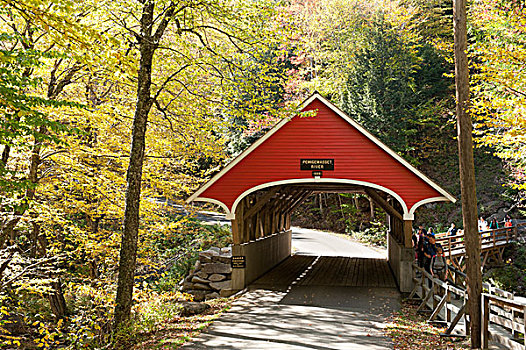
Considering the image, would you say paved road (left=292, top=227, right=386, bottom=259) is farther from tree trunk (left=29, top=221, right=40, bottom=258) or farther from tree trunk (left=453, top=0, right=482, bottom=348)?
tree trunk (left=453, top=0, right=482, bottom=348)

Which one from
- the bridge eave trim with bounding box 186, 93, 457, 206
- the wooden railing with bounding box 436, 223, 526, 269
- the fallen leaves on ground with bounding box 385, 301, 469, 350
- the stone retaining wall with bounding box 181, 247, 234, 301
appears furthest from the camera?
the wooden railing with bounding box 436, 223, 526, 269

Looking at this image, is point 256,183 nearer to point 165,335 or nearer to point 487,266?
point 165,335

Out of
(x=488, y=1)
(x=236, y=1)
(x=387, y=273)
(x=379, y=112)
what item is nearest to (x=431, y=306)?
(x=387, y=273)

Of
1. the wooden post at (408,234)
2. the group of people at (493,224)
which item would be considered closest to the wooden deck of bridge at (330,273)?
the wooden post at (408,234)

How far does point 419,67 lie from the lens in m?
30.5

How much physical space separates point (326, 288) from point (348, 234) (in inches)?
816

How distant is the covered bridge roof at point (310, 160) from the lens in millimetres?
13281

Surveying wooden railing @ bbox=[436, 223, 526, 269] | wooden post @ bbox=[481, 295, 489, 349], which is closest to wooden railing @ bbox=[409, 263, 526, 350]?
wooden post @ bbox=[481, 295, 489, 349]

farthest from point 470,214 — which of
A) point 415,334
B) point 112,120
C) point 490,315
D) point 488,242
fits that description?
point 488,242

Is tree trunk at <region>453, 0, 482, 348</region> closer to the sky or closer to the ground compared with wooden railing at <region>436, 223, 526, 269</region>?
closer to the sky

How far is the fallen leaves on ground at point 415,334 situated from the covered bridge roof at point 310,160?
4.03m

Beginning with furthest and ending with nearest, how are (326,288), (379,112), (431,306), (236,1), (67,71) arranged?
(379,112) → (326,288) → (431,306) → (67,71) → (236,1)

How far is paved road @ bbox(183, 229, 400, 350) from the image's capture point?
7.92 meters

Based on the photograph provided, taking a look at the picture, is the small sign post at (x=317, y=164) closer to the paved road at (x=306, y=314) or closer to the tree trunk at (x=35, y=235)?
the paved road at (x=306, y=314)
